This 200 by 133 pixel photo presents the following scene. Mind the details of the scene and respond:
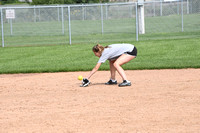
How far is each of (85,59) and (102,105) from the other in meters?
7.86

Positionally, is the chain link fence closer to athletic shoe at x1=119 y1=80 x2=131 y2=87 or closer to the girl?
the girl

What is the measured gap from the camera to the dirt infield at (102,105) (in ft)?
19.8

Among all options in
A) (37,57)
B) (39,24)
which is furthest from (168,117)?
Answer: (39,24)

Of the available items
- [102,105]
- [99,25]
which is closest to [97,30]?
[99,25]

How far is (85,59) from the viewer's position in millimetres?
15289

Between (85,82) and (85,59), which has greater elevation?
(85,59)

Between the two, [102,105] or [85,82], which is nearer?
[102,105]

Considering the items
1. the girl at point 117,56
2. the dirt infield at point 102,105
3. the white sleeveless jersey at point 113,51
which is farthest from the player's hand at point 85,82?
the white sleeveless jersey at point 113,51

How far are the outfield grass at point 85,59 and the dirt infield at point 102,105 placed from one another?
172 cm

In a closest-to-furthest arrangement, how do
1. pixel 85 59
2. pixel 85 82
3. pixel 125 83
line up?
1. pixel 125 83
2. pixel 85 82
3. pixel 85 59

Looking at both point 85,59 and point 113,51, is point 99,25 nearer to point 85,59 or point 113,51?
point 85,59

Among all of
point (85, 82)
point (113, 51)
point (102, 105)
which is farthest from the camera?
point (85, 82)

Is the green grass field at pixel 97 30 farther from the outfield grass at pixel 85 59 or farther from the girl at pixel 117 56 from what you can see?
the girl at pixel 117 56

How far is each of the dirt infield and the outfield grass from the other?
5.65 ft
